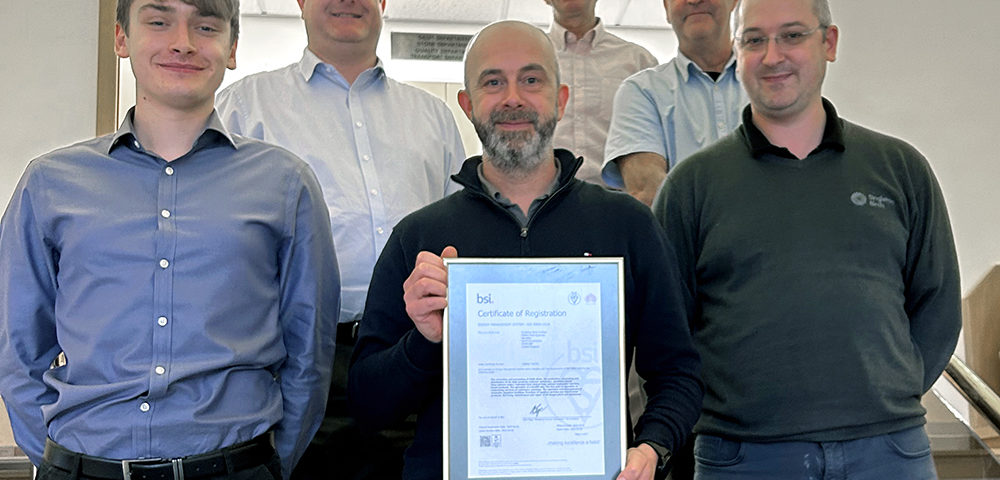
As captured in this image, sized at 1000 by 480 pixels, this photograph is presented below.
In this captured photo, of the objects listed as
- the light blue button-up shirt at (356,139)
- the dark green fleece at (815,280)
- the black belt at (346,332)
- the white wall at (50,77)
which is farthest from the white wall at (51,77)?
the dark green fleece at (815,280)

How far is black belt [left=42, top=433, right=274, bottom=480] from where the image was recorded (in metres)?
1.75

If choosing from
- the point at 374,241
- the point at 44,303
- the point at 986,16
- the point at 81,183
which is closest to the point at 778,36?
the point at 374,241

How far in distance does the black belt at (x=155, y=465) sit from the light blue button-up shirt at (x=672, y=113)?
1.38 meters

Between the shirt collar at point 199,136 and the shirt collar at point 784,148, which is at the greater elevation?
the shirt collar at point 784,148

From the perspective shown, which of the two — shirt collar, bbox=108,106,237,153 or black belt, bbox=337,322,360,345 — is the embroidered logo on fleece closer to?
black belt, bbox=337,322,360,345

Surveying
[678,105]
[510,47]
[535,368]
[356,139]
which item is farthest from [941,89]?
[535,368]

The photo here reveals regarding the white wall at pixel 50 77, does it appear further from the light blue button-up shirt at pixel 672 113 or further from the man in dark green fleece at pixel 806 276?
the man in dark green fleece at pixel 806 276

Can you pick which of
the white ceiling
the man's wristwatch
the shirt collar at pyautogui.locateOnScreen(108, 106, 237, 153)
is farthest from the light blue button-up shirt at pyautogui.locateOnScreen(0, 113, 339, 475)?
the white ceiling

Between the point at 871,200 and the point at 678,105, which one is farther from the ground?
the point at 678,105

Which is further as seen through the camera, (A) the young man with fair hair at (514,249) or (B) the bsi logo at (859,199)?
(B) the bsi logo at (859,199)

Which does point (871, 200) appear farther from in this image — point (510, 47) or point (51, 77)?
point (51, 77)

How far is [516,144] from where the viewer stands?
2.04 metres

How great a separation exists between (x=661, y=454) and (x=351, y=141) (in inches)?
50.3

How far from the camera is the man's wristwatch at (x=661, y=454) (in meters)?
1.77
